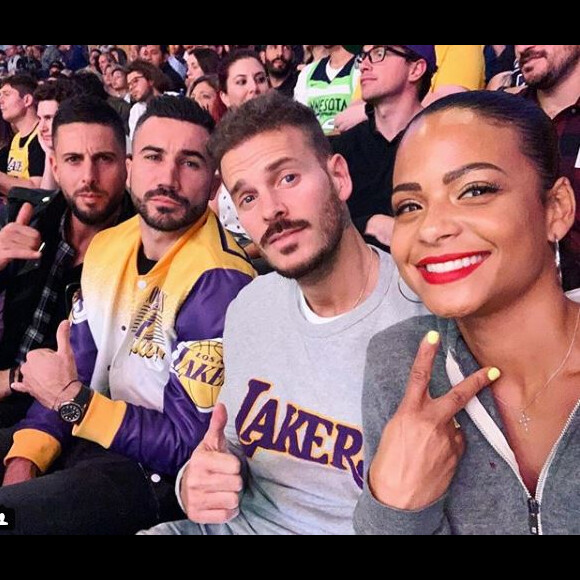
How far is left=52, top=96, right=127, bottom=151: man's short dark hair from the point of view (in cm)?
140

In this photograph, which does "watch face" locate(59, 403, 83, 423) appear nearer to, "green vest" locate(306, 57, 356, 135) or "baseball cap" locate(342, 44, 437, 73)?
"green vest" locate(306, 57, 356, 135)

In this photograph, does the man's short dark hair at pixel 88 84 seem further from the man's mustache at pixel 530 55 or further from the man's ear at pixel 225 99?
the man's mustache at pixel 530 55

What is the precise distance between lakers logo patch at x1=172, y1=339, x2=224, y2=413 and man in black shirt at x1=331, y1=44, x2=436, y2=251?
0.34 metres

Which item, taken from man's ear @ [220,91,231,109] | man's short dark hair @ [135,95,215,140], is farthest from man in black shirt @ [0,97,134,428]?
man's ear @ [220,91,231,109]

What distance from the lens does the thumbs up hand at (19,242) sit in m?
1.48

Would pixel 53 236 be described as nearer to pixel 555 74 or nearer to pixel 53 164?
pixel 53 164

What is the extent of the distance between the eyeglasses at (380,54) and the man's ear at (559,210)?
366 millimetres

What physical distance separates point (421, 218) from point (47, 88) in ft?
2.63

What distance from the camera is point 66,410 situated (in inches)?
53.9

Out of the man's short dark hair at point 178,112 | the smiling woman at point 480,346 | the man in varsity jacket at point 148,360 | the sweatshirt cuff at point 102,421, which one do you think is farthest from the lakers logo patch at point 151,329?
the smiling woman at point 480,346

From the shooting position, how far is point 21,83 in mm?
1461
